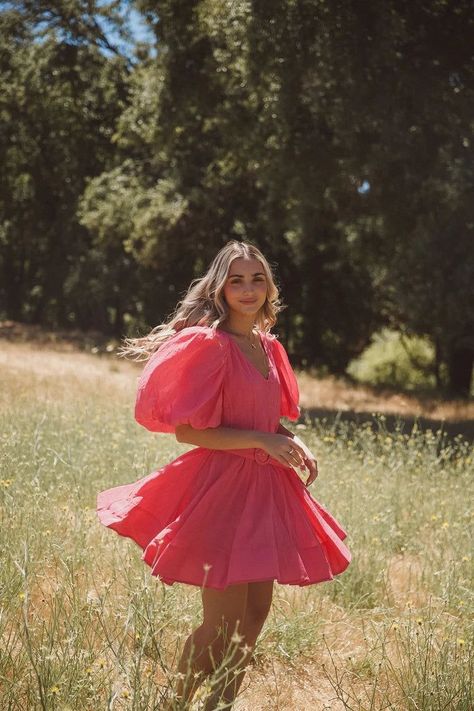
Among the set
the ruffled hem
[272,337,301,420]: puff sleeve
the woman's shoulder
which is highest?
the woman's shoulder

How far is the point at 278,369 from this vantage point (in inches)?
134

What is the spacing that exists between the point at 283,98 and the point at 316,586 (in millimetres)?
9223

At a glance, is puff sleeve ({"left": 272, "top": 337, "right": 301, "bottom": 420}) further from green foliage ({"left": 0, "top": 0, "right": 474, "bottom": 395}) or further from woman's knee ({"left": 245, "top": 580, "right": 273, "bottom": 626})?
green foliage ({"left": 0, "top": 0, "right": 474, "bottom": 395})

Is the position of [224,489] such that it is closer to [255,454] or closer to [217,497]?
[217,497]

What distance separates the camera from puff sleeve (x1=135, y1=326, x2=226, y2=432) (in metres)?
2.85

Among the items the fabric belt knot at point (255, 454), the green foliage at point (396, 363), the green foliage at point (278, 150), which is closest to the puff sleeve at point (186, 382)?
the fabric belt knot at point (255, 454)

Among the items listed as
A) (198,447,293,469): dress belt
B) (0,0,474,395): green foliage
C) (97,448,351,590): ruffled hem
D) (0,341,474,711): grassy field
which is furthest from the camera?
(0,0,474,395): green foliage

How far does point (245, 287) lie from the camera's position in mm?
3111

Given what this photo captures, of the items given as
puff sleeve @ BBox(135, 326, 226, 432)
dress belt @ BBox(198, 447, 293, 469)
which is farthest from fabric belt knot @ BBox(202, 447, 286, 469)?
puff sleeve @ BBox(135, 326, 226, 432)

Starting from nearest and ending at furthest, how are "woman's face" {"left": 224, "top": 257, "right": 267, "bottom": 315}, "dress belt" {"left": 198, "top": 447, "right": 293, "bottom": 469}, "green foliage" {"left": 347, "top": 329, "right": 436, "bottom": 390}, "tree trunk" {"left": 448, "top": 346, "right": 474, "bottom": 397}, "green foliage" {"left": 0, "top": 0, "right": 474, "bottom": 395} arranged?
"dress belt" {"left": 198, "top": 447, "right": 293, "bottom": 469}, "woman's face" {"left": 224, "top": 257, "right": 267, "bottom": 315}, "green foliage" {"left": 0, "top": 0, "right": 474, "bottom": 395}, "tree trunk" {"left": 448, "top": 346, "right": 474, "bottom": 397}, "green foliage" {"left": 347, "top": 329, "right": 436, "bottom": 390}

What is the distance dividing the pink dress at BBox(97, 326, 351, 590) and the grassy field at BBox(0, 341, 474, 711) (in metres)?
0.27

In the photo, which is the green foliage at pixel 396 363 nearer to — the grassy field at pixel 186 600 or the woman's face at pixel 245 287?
the grassy field at pixel 186 600

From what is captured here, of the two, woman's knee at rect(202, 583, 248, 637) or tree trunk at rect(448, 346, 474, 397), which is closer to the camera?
woman's knee at rect(202, 583, 248, 637)

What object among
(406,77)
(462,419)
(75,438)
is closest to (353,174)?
(406,77)
